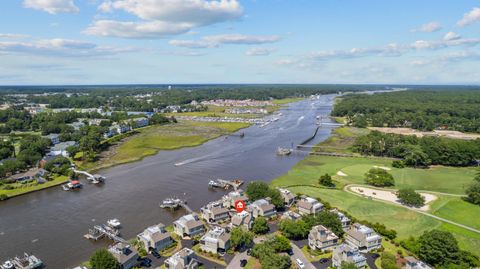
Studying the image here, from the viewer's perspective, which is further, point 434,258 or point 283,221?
point 283,221

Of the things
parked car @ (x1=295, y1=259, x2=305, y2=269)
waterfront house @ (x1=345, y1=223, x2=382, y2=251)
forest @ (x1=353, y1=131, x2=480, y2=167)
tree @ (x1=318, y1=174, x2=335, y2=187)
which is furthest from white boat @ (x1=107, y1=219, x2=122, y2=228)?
forest @ (x1=353, y1=131, x2=480, y2=167)

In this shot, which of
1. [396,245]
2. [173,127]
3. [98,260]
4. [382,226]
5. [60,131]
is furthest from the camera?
[173,127]

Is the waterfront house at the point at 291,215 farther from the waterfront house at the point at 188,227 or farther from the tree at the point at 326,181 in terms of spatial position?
the tree at the point at 326,181

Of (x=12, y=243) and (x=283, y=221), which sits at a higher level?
(x=283, y=221)

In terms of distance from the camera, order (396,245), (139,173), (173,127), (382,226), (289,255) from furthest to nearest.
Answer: (173,127) → (139,173) → (382,226) → (396,245) → (289,255)

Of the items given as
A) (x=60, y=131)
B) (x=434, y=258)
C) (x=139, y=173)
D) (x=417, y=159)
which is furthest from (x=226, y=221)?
(x=60, y=131)

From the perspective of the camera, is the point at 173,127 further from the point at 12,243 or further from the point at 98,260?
the point at 98,260

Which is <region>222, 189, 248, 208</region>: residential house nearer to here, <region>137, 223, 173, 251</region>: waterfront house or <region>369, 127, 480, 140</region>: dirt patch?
<region>137, 223, 173, 251</region>: waterfront house
